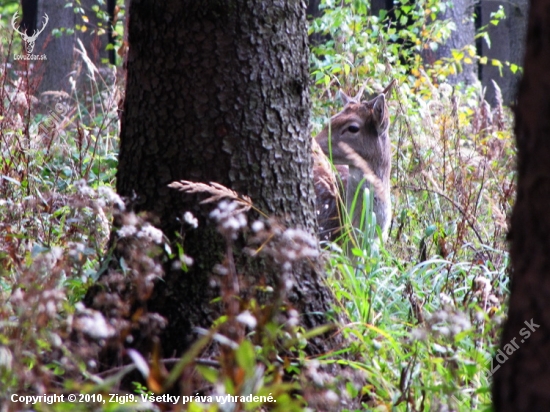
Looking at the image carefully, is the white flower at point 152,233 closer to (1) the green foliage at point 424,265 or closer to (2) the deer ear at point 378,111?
(1) the green foliage at point 424,265

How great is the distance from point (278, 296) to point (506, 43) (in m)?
15.4

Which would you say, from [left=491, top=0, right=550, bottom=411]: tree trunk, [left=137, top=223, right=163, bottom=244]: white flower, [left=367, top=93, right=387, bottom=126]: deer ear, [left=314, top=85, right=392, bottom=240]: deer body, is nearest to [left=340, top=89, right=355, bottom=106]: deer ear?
[left=314, top=85, right=392, bottom=240]: deer body

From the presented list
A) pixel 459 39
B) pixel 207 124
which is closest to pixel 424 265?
pixel 207 124

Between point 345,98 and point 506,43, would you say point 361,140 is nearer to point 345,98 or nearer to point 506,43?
point 345,98

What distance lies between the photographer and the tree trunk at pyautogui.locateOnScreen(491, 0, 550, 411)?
5.39 ft

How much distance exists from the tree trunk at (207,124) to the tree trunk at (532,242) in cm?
148

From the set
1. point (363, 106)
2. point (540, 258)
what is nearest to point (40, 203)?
point (363, 106)

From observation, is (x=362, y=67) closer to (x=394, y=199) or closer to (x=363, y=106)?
(x=363, y=106)

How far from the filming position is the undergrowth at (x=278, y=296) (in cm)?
199

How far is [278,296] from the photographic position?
213 cm

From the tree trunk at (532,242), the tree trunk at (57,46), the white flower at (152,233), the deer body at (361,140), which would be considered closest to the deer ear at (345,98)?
the deer body at (361,140)

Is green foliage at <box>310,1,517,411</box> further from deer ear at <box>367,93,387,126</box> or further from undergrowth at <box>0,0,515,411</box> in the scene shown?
deer ear at <box>367,93,387,126</box>

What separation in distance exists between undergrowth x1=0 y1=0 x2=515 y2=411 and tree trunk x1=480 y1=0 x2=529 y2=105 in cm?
684

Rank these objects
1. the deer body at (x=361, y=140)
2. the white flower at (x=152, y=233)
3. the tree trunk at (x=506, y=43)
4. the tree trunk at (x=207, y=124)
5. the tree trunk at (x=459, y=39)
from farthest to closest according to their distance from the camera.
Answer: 1. the tree trunk at (x=506, y=43)
2. the tree trunk at (x=459, y=39)
3. the deer body at (x=361, y=140)
4. the tree trunk at (x=207, y=124)
5. the white flower at (x=152, y=233)
